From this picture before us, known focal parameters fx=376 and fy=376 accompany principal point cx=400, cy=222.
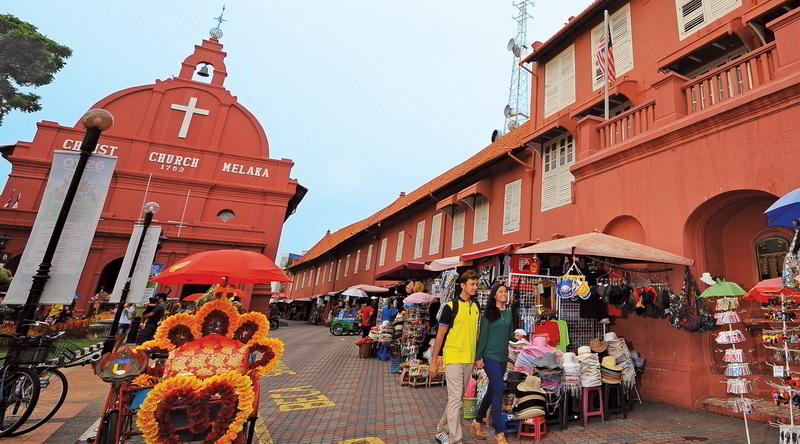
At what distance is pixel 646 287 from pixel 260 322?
6311mm

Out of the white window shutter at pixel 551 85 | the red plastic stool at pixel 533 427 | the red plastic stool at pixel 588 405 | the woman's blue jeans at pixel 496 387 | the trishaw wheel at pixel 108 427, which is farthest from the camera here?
the white window shutter at pixel 551 85

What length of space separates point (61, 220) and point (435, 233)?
47.1 ft

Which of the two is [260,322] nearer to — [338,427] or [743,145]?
[338,427]

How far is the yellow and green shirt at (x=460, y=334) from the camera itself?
13.9 feet

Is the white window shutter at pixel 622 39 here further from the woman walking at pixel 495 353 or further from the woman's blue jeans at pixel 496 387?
the woman's blue jeans at pixel 496 387

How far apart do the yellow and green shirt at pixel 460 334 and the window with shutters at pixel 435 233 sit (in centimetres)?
1234

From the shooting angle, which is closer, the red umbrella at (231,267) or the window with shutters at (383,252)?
the red umbrella at (231,267)

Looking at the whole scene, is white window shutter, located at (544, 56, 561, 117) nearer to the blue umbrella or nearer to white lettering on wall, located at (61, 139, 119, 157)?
the blue umbrella

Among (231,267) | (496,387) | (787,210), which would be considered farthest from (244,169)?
(787,210)

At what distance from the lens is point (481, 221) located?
14078 millimetres

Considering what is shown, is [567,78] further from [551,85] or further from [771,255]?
[771,255]

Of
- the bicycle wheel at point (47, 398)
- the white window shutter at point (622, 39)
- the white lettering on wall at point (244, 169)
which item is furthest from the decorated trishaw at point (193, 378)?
the white lettering on wall at point (244, 169)

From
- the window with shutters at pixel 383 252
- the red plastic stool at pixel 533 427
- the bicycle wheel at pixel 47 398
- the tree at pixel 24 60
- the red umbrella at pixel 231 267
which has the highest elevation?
the tree at pixel 24 60

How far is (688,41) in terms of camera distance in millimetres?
8062
